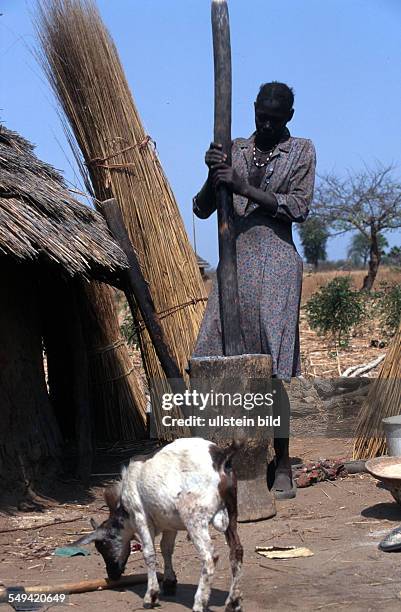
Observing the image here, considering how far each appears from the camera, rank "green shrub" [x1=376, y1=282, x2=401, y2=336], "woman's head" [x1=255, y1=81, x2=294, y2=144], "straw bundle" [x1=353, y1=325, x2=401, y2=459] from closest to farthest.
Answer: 1. "woman's head" [x1=255, y1=81, x2=294, y2=144]
2. "straw bundle" [x1=353, y1=325, x2=401, y2=459]
3. "green shrub" [x1=376, y1=282, x2=401, y2=336]

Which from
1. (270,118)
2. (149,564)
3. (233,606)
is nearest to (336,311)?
(270,118)

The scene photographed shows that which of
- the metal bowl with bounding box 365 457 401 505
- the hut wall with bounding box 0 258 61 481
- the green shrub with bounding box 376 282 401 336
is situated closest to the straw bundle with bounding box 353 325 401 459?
the metal bowl with bounding box 365 457 401 505

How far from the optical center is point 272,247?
14.9ft

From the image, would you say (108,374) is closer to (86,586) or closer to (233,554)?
(86,586)

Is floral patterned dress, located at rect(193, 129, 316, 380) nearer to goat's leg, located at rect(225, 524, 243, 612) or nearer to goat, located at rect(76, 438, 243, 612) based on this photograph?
goat, located at rect(76, 438, 243, 612)

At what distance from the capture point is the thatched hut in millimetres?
4500

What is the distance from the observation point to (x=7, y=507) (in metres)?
4.58

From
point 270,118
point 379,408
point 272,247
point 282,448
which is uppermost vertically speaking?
point 270,118

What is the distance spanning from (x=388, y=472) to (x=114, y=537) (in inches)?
55.9

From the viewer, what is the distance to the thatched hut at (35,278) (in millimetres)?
4500

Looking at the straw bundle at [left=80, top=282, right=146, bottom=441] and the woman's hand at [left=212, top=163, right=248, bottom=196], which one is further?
the straw bundle at [left=80, top=282, right=146, bottom=441]

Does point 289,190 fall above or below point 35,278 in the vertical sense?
above

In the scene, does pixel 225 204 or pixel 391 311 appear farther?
pixel 391 311

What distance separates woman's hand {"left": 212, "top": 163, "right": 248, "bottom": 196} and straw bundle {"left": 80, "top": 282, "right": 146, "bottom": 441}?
1.96m
